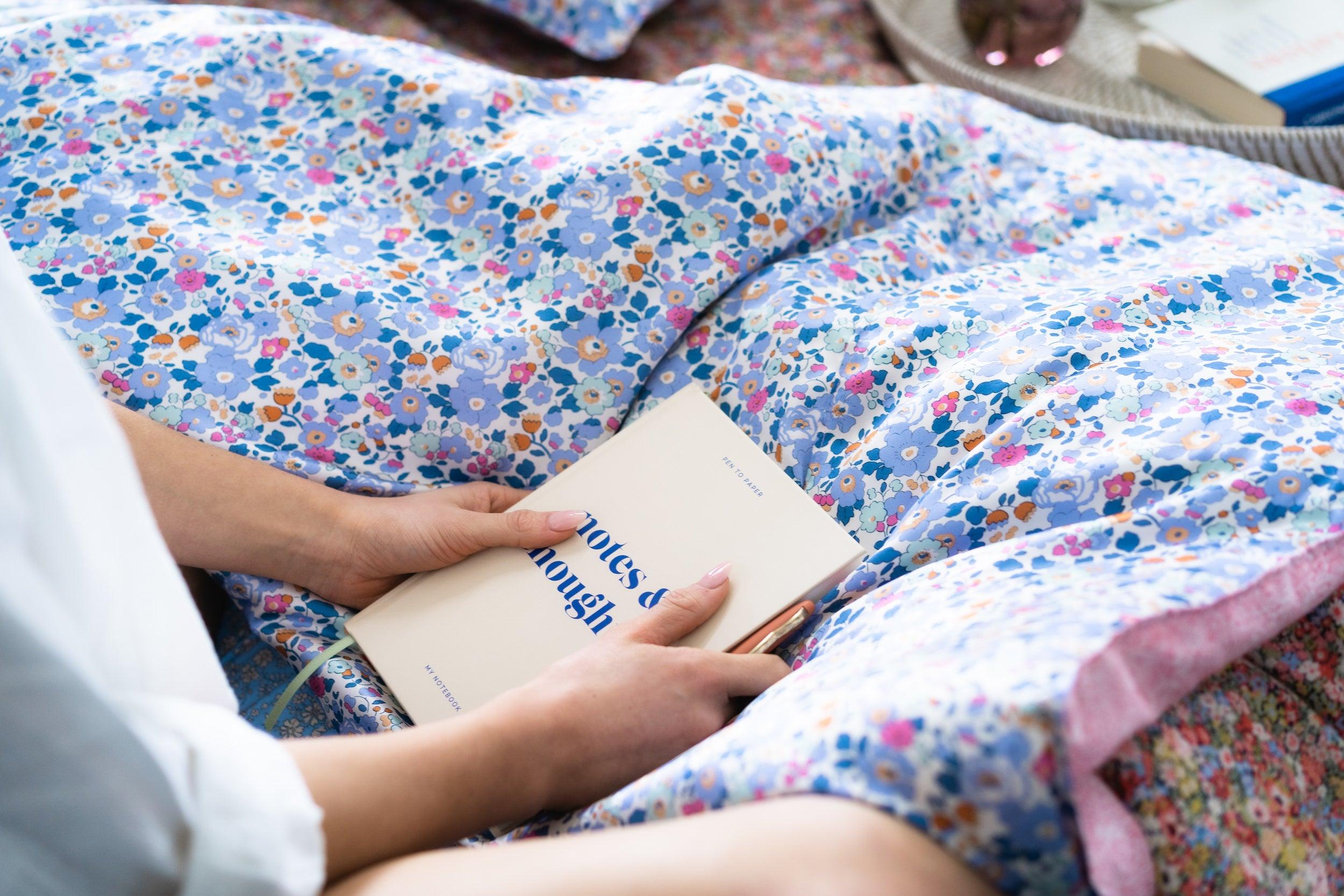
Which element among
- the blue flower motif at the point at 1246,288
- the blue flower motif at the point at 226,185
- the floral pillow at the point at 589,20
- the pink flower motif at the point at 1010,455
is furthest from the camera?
the floral pillow at the point at 589,20

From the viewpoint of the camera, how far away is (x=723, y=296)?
85cm

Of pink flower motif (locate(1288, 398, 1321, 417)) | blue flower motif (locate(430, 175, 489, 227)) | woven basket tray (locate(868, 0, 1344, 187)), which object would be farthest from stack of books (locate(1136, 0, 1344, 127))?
blue flower motif (locate(430, 175, 489, 227))

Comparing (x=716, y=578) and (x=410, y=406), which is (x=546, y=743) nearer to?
(x=716, y=578)

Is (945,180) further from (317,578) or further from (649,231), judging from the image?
(317,578)

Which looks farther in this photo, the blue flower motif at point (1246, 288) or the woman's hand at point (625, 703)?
the blue flower motif at point (1246, 288)

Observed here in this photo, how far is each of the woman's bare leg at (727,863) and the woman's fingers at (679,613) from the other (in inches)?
7.1

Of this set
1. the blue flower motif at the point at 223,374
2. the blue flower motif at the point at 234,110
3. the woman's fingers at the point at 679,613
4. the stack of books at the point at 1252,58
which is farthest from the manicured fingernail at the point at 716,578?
the stack of books at the point at 1252,58

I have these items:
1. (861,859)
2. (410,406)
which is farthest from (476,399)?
(861,859)

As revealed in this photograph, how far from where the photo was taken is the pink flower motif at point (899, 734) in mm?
462

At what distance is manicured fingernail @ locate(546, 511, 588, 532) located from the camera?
29.5 inches

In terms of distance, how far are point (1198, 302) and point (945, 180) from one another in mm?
300

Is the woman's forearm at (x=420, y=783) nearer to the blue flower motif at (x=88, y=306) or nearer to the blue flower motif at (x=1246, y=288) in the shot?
the blue flower motif at (x=88, y=306)

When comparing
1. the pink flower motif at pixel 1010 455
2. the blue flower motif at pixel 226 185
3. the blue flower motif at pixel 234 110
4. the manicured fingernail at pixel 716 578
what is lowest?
the manicured fingernail at pixel 716 578

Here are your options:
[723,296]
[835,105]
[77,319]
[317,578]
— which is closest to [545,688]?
[317,578]
